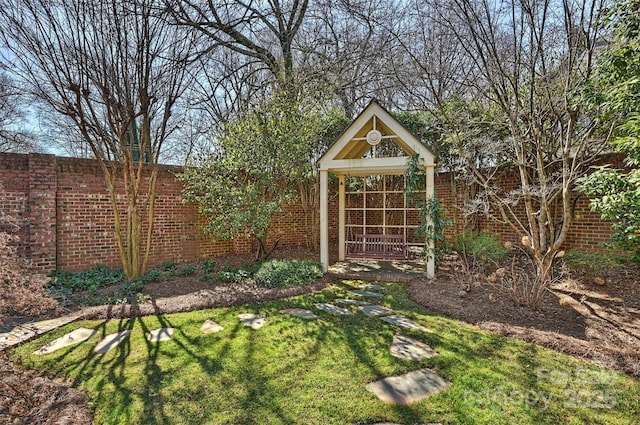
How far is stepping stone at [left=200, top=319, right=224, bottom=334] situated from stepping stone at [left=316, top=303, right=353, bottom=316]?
4.97 ft

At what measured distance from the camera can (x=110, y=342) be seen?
3.60 metres

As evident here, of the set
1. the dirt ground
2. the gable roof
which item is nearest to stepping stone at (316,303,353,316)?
the dirt ground

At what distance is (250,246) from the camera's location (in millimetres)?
9062

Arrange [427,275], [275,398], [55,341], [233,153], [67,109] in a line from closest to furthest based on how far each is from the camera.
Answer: [275,398] → [55,341] → [67,109] → [427,275] → [233,153]

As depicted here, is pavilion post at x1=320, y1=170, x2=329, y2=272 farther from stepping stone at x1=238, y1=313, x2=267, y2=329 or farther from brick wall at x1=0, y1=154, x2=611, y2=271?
brick wall at x1=0, y1=154, x2=611, y2=271

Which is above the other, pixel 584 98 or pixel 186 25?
pixel 186 25

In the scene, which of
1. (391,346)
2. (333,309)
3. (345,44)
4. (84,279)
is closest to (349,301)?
(333,309)

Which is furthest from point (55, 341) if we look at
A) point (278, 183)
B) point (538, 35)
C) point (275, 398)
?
point (538, 35)

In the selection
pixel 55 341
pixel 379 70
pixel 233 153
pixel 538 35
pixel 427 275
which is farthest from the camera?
pixel 379 70

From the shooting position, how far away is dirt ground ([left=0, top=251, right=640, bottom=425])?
2494mm

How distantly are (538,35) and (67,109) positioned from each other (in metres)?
8.05

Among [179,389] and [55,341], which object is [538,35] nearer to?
[179,389]

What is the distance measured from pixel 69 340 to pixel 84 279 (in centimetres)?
266

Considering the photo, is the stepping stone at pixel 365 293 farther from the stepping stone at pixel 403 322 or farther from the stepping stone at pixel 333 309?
the stepping stone at pixel 403 322
